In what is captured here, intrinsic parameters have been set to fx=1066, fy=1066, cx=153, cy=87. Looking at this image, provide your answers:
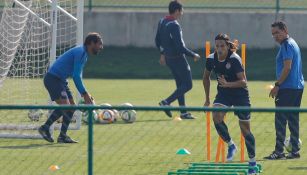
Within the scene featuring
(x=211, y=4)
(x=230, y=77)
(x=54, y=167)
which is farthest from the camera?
(x=211, y=4)

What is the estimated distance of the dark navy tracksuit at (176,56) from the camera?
19.0 m

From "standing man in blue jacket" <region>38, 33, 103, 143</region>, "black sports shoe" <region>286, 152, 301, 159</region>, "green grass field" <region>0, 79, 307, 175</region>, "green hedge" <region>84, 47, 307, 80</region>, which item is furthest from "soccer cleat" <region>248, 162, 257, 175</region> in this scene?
"green hedge" <region>84, 47, 307, 80</region>

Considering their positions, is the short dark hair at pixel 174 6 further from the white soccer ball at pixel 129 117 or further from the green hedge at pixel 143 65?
the green hedge at pixel 143 65

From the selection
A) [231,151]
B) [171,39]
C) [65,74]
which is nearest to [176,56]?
[171,39]

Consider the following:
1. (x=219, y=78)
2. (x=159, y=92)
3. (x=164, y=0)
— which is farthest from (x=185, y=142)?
(x=164, y=0)

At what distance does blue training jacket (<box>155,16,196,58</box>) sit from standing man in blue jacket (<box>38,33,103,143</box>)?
11.9ft

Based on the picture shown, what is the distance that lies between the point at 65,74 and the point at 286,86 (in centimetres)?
334

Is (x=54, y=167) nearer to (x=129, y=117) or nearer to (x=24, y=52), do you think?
(x=129, y=117)

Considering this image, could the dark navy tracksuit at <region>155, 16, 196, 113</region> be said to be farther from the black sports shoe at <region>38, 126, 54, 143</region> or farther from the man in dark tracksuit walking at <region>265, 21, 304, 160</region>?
the man in dark tracksuit walking at <region>265, 21, 304, 160</region>

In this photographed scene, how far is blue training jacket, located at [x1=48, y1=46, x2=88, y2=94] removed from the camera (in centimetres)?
1511

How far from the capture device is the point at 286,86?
14273 mm

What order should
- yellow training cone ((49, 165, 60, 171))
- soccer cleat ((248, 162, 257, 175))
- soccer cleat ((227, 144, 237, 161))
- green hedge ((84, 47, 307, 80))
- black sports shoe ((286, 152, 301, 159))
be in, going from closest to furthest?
soccer cleat ((248, 162, 257, 175)), yellow training cone ((49, 165, 60, 171)), soccer cleat ((227, 144, 237, 161)), black sports shoe ((286, 152, 301, 159)), green hedge ((84, 47, 307, 80))

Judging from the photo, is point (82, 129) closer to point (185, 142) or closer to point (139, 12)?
point (185, 142)

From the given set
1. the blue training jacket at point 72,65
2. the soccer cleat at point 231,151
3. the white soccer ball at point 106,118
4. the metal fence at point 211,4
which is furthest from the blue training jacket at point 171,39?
the metal fence at point 211,4
